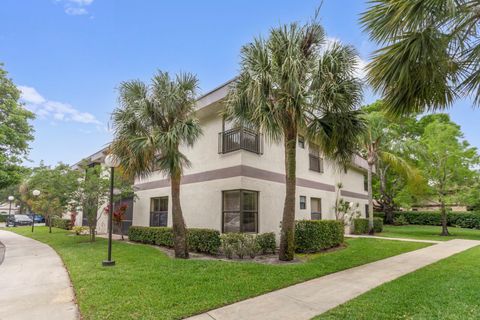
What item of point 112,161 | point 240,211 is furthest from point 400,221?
point 112,161

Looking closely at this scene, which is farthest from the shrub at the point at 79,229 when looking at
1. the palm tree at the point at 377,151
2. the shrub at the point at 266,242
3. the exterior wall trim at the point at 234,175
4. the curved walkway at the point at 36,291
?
the palm tree at the point at 377,151

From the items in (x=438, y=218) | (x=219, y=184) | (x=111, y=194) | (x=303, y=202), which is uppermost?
(x=219, y=184)

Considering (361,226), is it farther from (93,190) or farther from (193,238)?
(93,190)

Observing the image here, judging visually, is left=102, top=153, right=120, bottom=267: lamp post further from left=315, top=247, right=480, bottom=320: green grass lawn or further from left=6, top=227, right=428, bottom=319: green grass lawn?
left=315, top=247, right=480, bottom=320: green grass lawn

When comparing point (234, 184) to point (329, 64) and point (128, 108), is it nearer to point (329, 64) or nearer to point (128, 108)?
point (128, 108)

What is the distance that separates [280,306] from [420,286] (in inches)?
141

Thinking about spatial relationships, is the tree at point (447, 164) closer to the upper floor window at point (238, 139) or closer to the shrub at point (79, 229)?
the upper floor window at point (238, 139)

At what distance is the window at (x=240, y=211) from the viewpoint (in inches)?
442

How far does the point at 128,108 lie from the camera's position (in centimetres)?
1001

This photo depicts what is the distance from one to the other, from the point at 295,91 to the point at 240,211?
515cm

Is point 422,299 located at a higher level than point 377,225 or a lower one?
lower

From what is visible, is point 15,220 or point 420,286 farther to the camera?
point 15,220

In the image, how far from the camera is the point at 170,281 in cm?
668

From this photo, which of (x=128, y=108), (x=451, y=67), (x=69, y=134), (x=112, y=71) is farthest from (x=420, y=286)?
(x=69, y=134)
